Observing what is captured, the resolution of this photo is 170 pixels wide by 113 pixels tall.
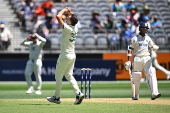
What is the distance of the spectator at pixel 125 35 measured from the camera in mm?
28672

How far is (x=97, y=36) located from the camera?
94.7ft

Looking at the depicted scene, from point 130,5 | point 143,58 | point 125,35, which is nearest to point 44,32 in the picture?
point 125,35

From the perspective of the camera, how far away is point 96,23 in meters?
29.5

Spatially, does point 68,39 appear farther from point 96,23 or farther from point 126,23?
point 96,23

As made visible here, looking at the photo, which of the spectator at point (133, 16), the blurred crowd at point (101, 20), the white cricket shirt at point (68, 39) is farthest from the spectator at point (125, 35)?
the white cricket shirt at point (68, 39)

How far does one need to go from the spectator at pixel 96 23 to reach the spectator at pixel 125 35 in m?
1.14

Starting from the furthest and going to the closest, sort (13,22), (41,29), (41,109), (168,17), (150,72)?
1. (168,17)
2. (13,22)
3. (41,29)
4. (150,72)
5. (41,109)

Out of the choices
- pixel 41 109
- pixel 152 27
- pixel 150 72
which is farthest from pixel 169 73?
pixel 41 109

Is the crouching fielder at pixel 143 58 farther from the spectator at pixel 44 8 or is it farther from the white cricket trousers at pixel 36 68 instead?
the spectator at pixel 44 8

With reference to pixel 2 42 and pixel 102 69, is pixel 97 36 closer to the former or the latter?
pixel 102 69

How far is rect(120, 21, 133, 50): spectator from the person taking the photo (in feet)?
94.1

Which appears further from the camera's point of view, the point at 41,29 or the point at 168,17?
the point at 168,17

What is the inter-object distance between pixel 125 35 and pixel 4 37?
678cm

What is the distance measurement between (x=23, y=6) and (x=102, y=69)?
20.2 ft
